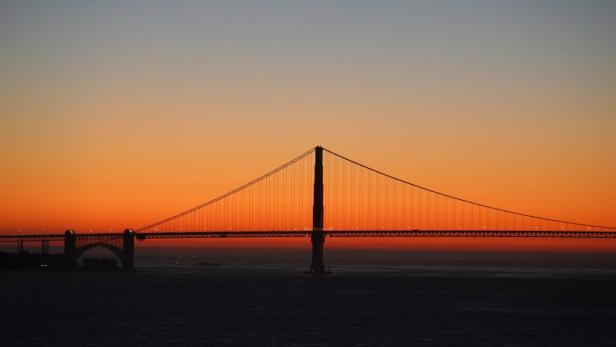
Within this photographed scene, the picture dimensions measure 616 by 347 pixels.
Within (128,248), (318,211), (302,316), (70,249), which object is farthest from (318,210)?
(302,316)

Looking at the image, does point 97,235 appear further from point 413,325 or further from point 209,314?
point 413,325

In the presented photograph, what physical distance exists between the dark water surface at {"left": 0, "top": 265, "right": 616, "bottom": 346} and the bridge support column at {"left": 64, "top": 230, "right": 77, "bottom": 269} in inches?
1840

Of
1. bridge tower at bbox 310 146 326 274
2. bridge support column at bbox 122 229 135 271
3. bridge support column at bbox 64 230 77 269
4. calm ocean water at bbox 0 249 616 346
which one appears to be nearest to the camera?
calm ocean water at bbox 0 249 616 346

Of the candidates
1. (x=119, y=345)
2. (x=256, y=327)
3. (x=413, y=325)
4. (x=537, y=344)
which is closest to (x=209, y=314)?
(x=256, y=327)

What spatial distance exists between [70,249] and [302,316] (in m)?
89.4

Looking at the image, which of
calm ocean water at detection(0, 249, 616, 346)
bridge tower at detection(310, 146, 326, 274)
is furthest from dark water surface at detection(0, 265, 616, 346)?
bridge tower at detection(310, 146, 326, 274)

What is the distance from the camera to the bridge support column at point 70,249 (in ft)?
480

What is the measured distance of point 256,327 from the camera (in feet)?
186

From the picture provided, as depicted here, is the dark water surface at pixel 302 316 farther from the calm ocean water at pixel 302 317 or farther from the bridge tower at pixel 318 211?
the bridge tower at pixel 318 211

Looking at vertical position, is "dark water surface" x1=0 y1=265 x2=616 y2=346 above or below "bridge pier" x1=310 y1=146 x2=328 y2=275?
below

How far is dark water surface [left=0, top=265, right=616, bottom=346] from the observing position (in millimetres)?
50812

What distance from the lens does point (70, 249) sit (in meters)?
148

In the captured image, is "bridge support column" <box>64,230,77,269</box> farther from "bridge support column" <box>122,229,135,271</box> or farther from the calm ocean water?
the calm ocean water

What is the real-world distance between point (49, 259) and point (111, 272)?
12078mm
